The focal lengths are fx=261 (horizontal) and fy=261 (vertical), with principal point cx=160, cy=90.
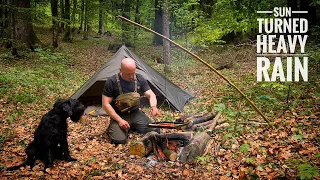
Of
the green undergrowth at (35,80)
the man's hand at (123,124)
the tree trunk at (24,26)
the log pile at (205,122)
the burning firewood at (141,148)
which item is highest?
the tree trunk at (24,26)

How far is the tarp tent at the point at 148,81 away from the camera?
683 centimetres

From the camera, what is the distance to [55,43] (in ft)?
53.6

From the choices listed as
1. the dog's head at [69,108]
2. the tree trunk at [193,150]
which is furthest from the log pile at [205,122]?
the dog's head at [69,108]

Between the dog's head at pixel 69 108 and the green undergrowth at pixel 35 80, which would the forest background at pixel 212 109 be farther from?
the dog's head at pixel 69 108

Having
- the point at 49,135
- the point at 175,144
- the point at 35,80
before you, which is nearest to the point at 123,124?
the point at 175,144

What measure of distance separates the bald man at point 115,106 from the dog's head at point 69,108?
797 millimetres

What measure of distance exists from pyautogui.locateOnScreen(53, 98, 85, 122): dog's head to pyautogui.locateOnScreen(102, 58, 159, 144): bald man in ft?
2.62

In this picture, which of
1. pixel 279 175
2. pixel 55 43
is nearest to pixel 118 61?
pixel 279 175

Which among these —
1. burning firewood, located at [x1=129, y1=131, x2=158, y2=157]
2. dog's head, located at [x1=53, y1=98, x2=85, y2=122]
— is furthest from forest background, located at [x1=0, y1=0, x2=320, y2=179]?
dog's head, located at [x1=53, y1=98, x2=85, y2=122]

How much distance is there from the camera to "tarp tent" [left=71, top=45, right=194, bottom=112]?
22.4ft

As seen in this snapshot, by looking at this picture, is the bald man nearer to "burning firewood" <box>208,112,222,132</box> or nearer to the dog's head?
the dog's head

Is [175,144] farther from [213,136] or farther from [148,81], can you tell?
[148,81]

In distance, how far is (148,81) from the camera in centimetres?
685

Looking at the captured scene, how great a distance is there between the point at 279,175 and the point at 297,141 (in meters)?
1.18
